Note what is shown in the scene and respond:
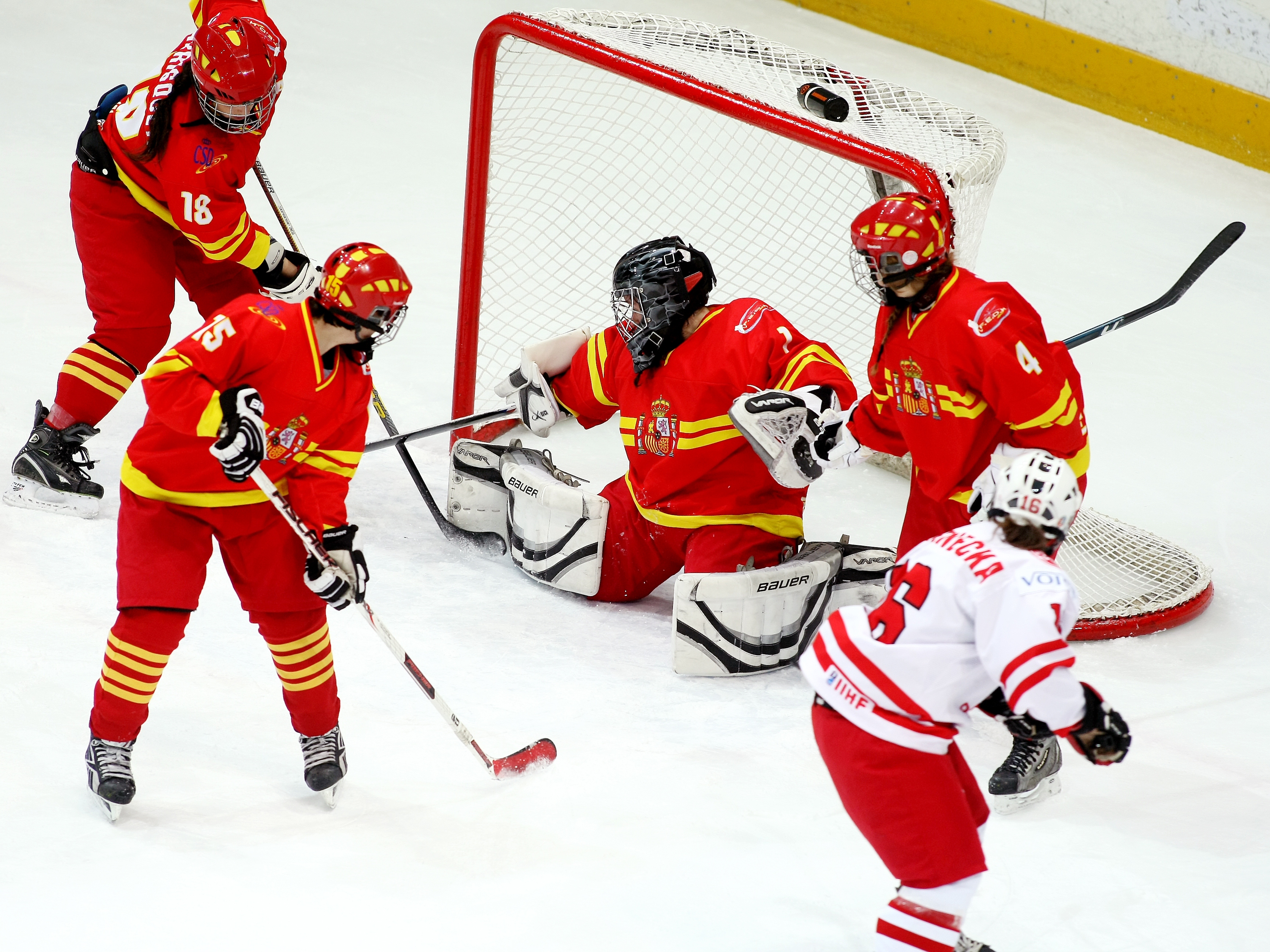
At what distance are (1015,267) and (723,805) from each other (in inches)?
134

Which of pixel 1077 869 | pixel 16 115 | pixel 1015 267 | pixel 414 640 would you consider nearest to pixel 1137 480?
pixel 1015 267

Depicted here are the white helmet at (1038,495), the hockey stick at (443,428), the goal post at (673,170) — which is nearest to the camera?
the white helmet at (1038,495)

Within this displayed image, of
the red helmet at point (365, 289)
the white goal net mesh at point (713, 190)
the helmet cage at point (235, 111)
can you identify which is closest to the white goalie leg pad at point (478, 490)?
the white goal net mesh at point (713, 190)

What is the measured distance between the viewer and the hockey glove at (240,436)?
90.0 inches

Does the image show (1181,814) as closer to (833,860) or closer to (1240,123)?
(833,860)

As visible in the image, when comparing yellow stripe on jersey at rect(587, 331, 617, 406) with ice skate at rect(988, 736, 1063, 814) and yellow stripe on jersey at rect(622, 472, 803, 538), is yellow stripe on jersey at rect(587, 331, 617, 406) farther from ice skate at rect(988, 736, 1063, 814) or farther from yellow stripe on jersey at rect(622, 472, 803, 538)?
ice skate at rect(988, 736, 1063, 814)

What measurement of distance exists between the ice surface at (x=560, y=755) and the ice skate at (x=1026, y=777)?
5 centimetres

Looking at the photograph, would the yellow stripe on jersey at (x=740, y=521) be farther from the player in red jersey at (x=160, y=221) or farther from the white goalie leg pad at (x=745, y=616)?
the player in red jersey at (x=160, y=221)

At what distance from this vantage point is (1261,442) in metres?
4.49

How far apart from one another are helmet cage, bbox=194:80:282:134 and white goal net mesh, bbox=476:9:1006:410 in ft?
2.41

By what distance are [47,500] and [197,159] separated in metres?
0.93

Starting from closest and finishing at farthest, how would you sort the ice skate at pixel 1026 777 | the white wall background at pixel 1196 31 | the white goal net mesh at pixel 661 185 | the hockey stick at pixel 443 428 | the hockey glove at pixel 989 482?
the hockey glove at pixel 989 482
the ice skate at pixel 1026 777
the hockey stick at pixel 443 428
the white goal net mesh at pixel 661 185
the white wall background at pixel 1196 31

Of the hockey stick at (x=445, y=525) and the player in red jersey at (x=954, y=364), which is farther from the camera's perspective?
the hockey stick at (x=445, y=525)

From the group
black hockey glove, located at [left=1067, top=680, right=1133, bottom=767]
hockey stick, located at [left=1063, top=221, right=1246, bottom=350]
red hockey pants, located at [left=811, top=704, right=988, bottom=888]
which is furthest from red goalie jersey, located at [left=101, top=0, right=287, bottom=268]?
black hockey glove, located at [left=1067, top=680, right=1133, bottom=767]
